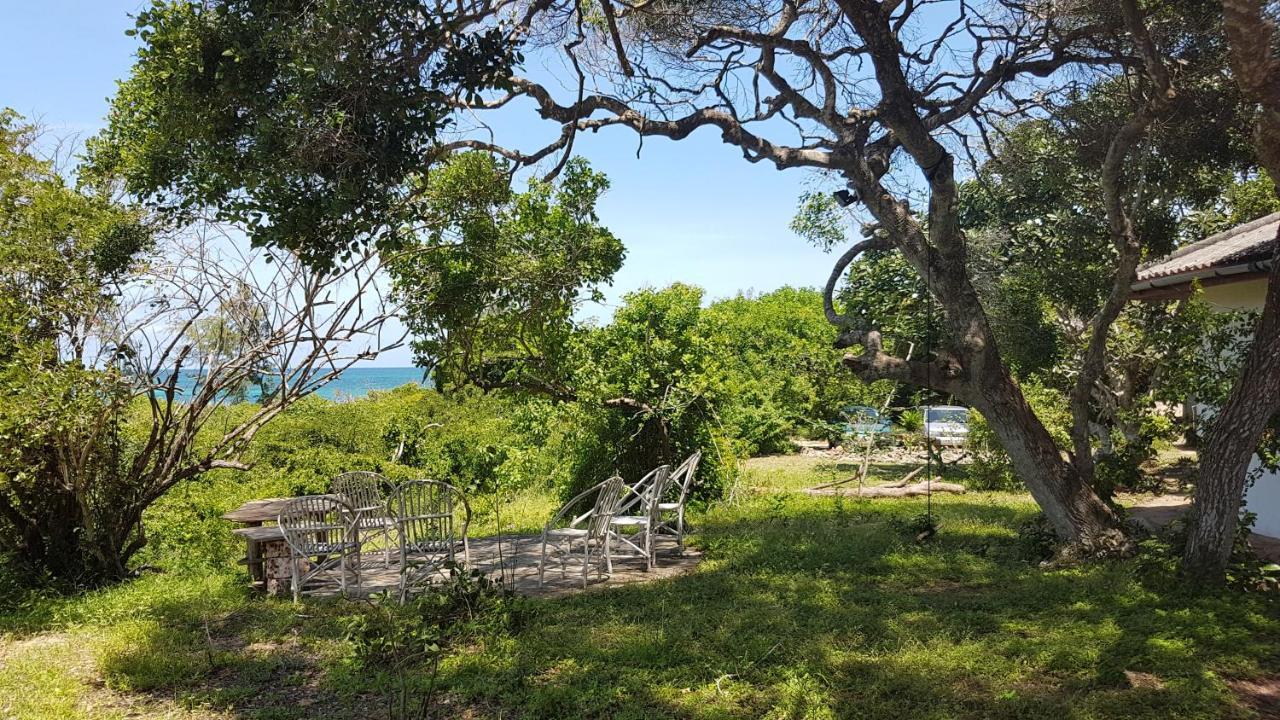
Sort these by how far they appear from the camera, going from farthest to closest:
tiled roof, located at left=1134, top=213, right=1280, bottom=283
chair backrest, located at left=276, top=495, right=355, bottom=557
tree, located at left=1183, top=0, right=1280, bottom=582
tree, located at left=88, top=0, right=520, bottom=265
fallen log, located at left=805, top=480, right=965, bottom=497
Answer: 1. fallen log, located at left=805, top=480, right=965, bottom=497
2. tiled roof, located at left=1134, top=213, right=1280, bottom=283
3. chair backrest, located at left=276, top=495, right=355, bottom=557
4. tree, located at left=1183, top=0, right=1280, bottom=582
5. tree, located at left=88, top=0, right=520, bottom=265

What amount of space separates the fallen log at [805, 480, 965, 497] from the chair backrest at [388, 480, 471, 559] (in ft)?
21.7

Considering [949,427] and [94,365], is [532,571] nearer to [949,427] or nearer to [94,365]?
[94,365]

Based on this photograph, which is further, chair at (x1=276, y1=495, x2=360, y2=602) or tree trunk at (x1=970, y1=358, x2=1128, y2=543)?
tree trunk at (x1=970, y1=358, x2=1128, y2=543)

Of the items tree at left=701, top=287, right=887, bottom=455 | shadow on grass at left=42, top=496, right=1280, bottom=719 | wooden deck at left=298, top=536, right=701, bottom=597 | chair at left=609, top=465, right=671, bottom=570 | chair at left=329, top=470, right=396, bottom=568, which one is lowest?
shadow on grass at left=42, top=496, right=1280, bottom=719

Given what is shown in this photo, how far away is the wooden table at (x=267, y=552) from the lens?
22.0 feet

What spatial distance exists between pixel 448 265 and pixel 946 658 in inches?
233

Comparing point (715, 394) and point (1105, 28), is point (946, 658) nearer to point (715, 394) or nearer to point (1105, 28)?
point (715, 394)

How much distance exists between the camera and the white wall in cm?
806

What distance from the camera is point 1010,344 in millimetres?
13703

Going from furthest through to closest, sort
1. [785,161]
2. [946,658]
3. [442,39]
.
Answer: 1. [785,161]
2. [442,39]
3. [946,658]

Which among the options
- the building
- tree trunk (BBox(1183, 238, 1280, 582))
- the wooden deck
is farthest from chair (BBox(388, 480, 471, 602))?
the building

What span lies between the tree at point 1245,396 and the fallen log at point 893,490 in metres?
5.90

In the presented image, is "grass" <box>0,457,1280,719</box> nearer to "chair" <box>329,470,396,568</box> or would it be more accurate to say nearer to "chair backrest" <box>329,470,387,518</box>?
"chair" <box>329,470,396,568</box>

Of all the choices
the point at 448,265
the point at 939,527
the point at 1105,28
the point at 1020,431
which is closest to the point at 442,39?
the point at 448,265
